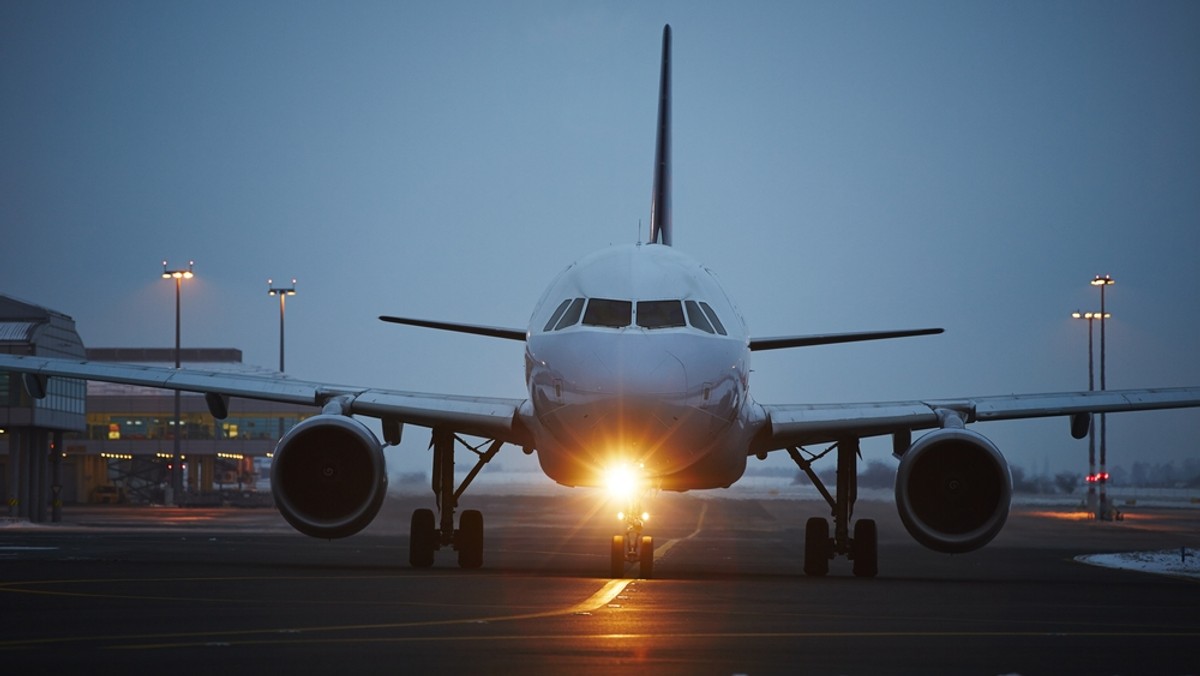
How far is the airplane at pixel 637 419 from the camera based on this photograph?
60.6 feet

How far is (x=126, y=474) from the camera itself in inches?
3595

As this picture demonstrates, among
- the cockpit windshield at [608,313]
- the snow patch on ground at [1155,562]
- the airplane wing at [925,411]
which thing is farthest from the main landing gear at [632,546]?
the snow patch on ground at [1155,562]

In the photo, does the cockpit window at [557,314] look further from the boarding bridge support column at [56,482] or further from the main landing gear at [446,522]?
the boarding bridge support column at [56,482]

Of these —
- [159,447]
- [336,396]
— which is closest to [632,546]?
[336,396]

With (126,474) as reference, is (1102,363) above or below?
above

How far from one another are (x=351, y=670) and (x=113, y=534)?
28.9m

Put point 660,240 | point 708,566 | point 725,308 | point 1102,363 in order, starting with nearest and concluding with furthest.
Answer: point 725,308 → point 708,566 → point 660,240 → point 1102,363

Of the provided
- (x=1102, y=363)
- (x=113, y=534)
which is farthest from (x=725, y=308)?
(x=1102, y=363)

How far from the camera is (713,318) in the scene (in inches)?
779

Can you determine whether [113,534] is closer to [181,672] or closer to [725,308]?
[725,308]

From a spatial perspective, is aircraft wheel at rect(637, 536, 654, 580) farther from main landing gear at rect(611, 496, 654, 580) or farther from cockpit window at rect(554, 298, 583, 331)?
cockpit window at rect(554, 298, 583, 331)

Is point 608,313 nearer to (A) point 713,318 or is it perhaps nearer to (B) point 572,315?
(B) point 572,315

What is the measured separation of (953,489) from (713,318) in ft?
14.3

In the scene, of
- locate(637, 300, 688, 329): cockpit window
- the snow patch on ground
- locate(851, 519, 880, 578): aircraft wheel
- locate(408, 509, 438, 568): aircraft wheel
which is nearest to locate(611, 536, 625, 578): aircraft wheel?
locate(637, 300, 688, 329): cockpit window
